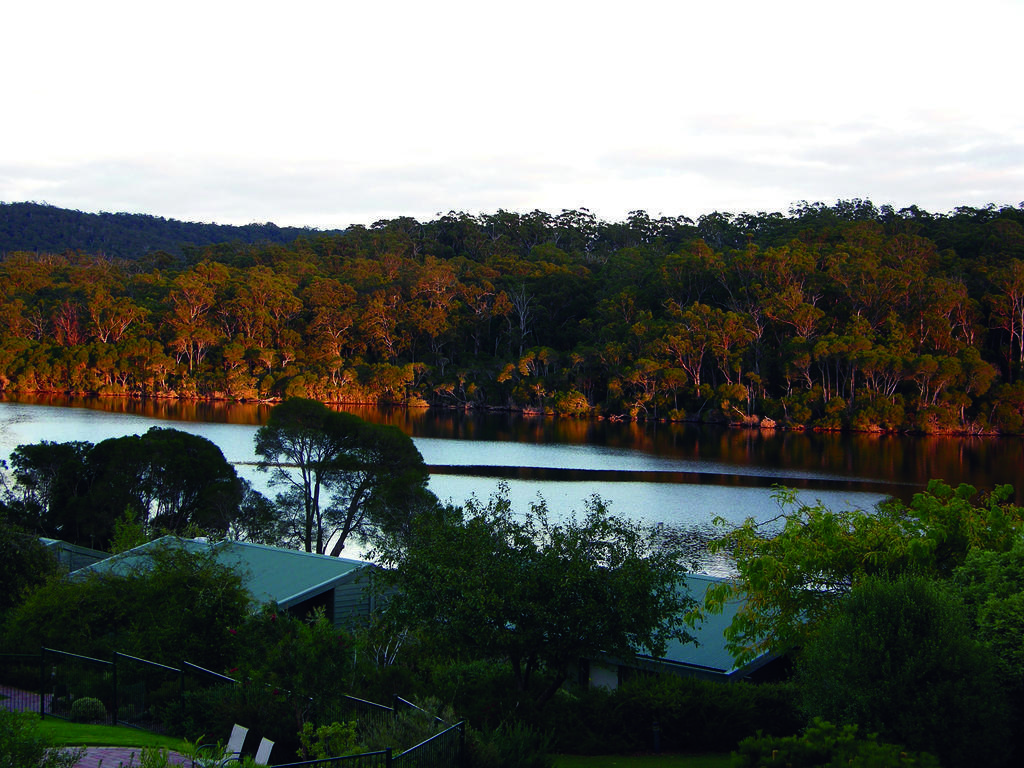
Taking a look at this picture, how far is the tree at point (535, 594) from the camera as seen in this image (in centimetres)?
1375

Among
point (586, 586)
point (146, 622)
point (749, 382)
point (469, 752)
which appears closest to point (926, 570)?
point (586, 586)

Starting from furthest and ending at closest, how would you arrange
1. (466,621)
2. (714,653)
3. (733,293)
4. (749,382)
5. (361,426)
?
(733,293)
(749,382)
(361,426)
(714,653)
(466,621)

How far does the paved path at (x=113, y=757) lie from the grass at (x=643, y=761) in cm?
465

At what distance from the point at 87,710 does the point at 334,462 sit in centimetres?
2037

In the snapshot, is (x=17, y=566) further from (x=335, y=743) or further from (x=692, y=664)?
(x=692, y=664)

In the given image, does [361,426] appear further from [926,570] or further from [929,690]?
[929,690]

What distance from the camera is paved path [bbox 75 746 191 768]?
32.9ft

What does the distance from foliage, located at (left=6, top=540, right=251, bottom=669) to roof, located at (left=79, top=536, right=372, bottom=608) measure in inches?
82.2

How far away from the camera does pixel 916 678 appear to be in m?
11.0

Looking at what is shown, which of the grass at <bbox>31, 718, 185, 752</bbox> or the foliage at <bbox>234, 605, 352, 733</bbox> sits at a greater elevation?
the foliage at <bbox>234, 605, 352, 733</bbox>

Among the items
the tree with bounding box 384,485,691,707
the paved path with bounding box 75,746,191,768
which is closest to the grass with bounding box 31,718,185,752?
the paved path with bounding box 75,746,191,768

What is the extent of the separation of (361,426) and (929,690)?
83.5 feet

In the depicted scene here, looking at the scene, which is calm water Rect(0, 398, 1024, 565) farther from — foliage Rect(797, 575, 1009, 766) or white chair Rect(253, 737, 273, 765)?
white chair Rect(253, 737, 273, 765)

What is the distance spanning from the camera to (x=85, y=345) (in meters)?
102
